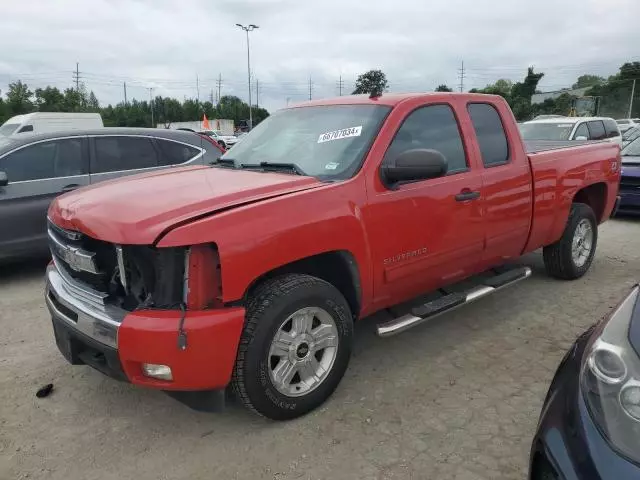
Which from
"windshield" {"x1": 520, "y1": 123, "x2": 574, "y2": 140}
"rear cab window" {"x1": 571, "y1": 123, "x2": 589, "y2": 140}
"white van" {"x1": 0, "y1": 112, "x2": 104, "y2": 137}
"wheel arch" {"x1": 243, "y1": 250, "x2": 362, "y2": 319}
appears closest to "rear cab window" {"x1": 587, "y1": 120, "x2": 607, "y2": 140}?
"rear cab window" {"x1": 571, "y1": 123, "x2": 589, "y2": 140}

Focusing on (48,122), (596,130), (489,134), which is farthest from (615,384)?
(48,122)

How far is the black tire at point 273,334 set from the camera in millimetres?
2680

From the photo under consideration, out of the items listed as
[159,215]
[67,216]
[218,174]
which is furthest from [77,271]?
[218,174]

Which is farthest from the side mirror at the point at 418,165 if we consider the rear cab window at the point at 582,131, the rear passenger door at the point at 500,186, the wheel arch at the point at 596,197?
the rear cab window at the point at 582,131

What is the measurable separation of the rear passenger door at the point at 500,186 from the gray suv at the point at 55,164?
406 centimetres

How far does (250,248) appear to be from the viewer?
260 cm

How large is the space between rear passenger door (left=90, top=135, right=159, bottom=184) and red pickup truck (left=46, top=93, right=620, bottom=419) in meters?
2.80

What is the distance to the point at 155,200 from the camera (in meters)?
2.84

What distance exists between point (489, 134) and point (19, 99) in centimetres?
5003

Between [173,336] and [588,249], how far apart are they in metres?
4.79

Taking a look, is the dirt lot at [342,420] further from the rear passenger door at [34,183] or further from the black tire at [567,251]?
the rear passenger door at [34,183]

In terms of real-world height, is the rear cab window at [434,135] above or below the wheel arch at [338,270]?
above

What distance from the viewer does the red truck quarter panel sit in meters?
2.48

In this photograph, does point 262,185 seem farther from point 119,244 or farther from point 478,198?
point 478,198
